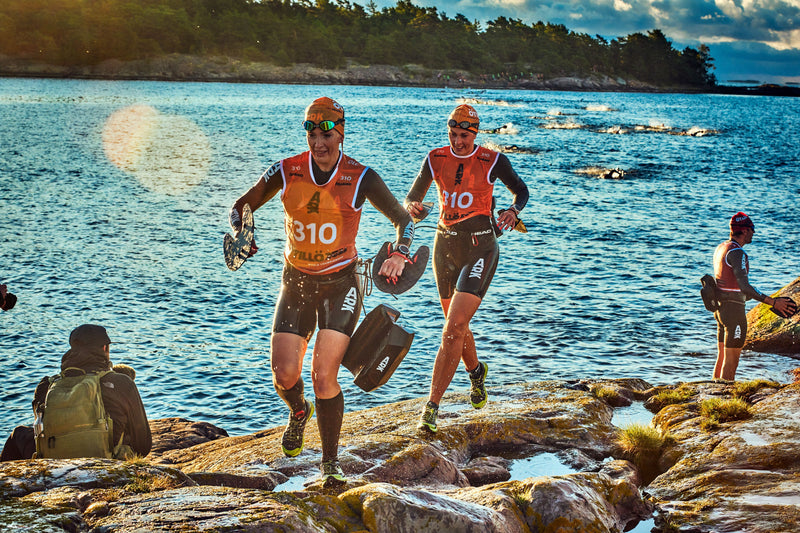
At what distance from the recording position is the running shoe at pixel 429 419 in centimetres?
826

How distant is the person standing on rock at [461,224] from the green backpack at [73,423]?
3442 mm

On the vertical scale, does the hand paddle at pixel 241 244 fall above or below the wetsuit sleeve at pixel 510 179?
below

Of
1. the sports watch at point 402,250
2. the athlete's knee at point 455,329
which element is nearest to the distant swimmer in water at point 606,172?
the athlete's knee at point 455,329

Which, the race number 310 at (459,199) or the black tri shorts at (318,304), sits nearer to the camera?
the black tri shorts at (318,304)

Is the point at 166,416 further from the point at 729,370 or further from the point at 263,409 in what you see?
the point at 729,370

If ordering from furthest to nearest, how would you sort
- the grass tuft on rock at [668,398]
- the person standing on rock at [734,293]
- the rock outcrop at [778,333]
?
the rock outcrop at [778,333]
the person standing on rock at [734,293]
the grass tuft on rock at [668,398]

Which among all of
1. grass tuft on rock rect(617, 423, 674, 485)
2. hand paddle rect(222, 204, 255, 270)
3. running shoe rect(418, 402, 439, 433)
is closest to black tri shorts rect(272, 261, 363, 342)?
hand paddle rect(222, 204, 255, 270)

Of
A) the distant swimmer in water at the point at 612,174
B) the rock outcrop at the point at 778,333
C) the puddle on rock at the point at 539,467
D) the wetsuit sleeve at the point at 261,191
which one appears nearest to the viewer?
the wetsuit sleeve at the point at 261,191

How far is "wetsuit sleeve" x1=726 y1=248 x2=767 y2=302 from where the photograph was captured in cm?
1105

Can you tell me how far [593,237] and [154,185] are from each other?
83.5 feet

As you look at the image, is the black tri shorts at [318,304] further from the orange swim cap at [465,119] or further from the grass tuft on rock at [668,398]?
the grass tuft on rock at [668,398]

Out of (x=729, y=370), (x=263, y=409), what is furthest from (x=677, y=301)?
(x=263, y=409)

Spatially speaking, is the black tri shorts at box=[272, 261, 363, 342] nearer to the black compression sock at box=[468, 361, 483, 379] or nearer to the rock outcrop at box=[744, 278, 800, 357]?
the black compression sock at box=[468, 361, 483, 379]

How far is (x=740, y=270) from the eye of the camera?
11.1 metres
